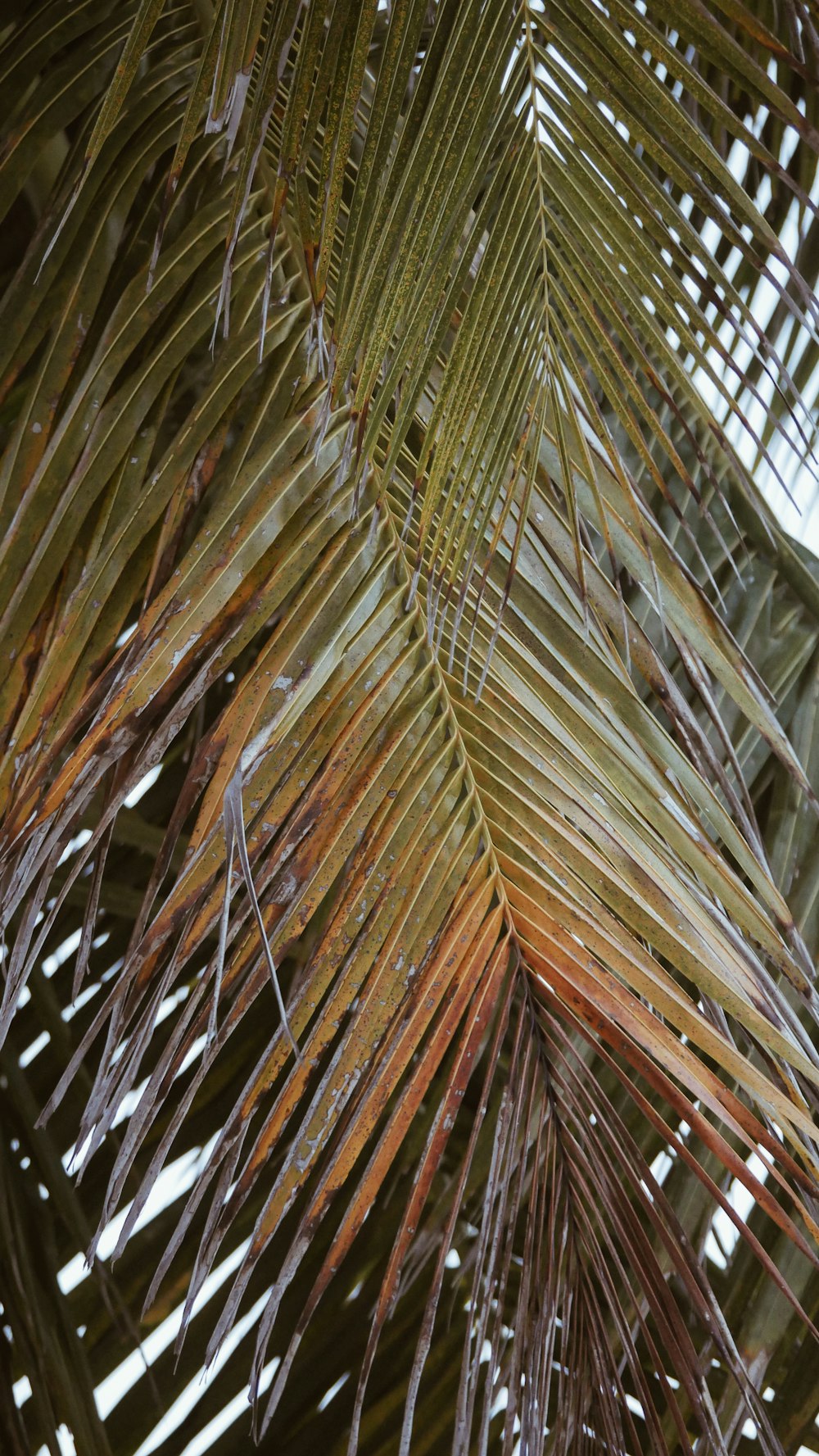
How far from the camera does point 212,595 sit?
17.6 inches

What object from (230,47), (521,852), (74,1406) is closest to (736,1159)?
(521,852)

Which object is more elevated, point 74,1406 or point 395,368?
point 395,368

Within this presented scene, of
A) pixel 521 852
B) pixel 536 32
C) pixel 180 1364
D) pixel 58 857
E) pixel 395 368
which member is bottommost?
pixel 180 1364

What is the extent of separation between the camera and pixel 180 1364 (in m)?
0.88

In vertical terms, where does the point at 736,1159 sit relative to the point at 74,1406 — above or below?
above

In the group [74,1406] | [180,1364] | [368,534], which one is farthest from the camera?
[180,1364]

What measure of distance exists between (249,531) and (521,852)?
190 millimetres

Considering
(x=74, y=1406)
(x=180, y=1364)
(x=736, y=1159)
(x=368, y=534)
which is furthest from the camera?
(x=180, y=1364)

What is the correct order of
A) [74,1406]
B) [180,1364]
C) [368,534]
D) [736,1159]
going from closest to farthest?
[736,1159]
[368,534]
[74,1406]
[180,1364]

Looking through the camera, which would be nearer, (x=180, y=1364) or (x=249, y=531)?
(x=249, y=531)

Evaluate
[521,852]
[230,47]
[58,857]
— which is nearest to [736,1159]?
[521,852]

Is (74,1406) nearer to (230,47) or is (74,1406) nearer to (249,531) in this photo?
(249,531)

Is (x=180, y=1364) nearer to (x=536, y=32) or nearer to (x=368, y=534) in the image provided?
(x=368, y=534)

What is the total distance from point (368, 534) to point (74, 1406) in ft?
2.19
